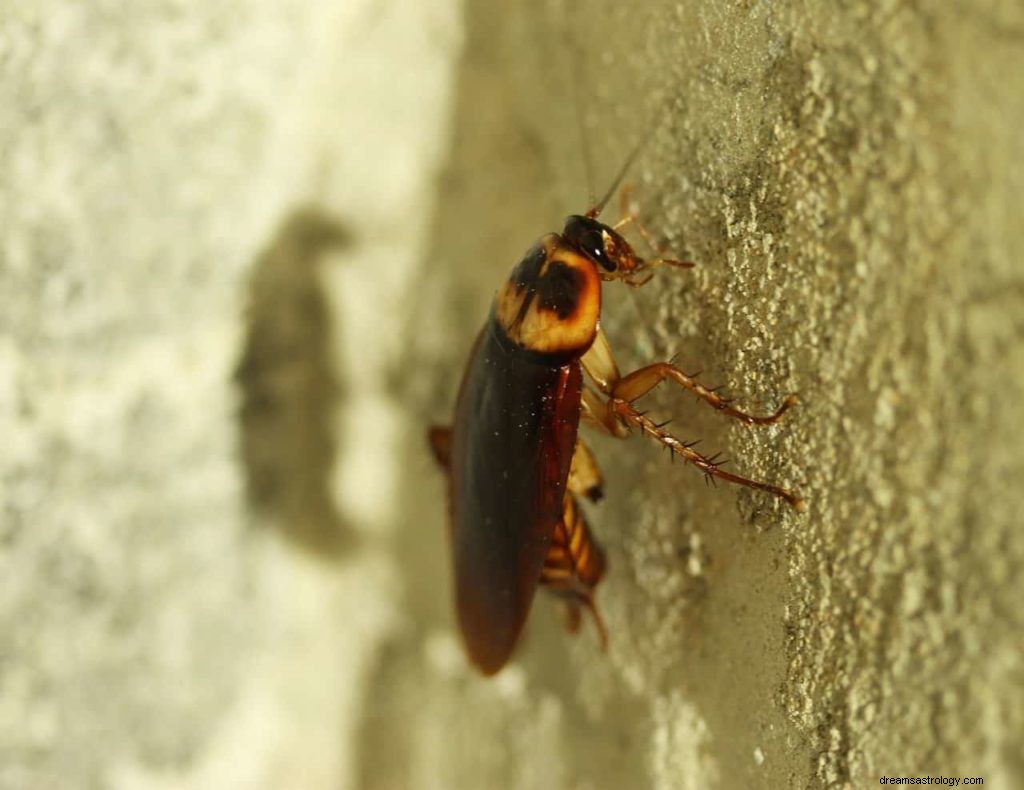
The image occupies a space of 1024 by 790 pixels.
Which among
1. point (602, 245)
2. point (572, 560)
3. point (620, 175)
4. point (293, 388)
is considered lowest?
point (572, 560)

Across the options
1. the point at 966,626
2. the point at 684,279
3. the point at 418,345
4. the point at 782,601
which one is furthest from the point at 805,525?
the point at 418,345

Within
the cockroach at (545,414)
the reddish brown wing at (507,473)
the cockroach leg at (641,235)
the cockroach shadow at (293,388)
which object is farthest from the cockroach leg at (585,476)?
the cockroach shadow at (293,388)

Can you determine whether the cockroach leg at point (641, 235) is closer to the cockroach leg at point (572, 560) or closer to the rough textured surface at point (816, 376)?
Answer: the rough textured surface at point (816, 376)

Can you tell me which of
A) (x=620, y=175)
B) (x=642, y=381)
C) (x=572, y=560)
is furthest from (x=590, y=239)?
(x=572, y=560)

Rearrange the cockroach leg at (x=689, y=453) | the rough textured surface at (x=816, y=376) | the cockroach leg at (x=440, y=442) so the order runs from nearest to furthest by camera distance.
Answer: the rough textured surface at (x=816, y=376) < the cockroach leg at (x=689, y=453) < the cockroach leg at (x=440, y=442)

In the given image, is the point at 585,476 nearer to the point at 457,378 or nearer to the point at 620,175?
the point at 620,175

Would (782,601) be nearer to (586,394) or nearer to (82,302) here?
(586,394)

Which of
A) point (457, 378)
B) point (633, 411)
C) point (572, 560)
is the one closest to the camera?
point (633, 411)
